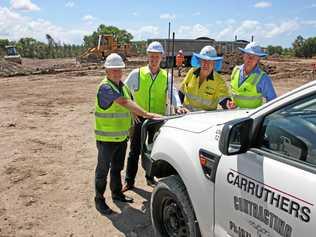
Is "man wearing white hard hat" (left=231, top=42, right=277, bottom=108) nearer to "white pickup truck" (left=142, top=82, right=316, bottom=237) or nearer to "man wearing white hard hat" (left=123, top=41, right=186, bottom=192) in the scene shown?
"man wearing white hard hat" (left=123, top=41, right=186, bottom=192)

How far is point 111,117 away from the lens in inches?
176

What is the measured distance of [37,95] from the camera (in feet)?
53.0

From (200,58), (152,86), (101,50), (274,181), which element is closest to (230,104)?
(200,58)

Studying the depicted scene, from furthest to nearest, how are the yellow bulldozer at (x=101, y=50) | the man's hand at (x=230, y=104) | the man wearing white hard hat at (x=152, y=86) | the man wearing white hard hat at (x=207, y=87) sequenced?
the yellow bulldozer at (x=101, y=50) → the man wearing white hard hat at (x=152, y=86) → the man wearing white hard hat at (x=207, y=87) → the man's hand at (x=230, y=104)

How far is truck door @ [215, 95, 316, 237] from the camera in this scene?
1.93 m

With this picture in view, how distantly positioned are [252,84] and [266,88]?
0.16 metres

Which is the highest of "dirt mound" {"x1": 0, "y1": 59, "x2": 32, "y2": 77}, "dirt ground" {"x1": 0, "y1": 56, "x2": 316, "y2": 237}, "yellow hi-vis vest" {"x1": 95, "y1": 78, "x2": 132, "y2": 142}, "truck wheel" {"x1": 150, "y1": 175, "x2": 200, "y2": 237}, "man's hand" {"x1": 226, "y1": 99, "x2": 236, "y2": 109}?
"man's hand" {"x1": 226, "y1": 99, "x2": 236, "y2": 109}

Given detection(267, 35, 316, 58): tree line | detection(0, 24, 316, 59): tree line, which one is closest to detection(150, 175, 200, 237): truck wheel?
detection(0, 24, 316, 59): tree line

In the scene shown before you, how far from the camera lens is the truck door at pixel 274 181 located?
1.93 m

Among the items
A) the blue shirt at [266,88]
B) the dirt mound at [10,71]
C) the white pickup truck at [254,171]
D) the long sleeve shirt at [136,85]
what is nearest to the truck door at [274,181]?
the white pickup truck at [254,171]

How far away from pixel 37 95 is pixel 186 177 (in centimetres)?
1424

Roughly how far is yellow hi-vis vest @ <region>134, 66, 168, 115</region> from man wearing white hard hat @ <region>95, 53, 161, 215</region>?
0.41 m

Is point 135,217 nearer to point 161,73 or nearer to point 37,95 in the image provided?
point 161,73

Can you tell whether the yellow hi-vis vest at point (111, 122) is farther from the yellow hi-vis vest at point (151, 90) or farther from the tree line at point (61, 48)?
the tree line at point (61, 48)
